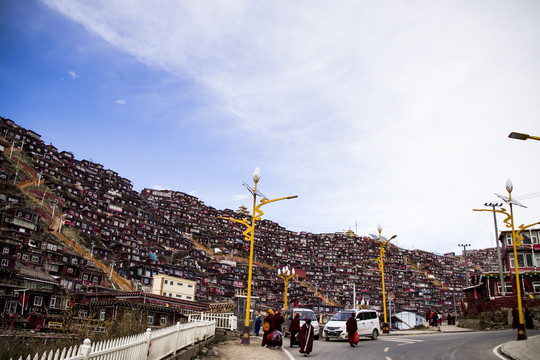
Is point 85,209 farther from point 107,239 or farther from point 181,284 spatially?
point 181,284

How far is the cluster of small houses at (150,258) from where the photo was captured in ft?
159

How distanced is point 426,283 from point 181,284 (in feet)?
410

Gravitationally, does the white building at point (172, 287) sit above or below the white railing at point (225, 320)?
above

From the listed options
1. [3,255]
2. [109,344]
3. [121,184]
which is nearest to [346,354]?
[109,344]

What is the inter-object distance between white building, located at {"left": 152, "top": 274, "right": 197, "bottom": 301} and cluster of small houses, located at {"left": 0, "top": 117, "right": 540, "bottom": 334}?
52cm

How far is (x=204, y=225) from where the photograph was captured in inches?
6132

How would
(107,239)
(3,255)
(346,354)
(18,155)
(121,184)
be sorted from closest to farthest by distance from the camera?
1. (346,354)
2. (3,255)
3. (107,239)
4. (18,155)
5. (121,184)

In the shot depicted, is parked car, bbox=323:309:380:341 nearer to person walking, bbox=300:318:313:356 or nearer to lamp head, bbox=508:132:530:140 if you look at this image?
person walking, bbox=300:318:313:356

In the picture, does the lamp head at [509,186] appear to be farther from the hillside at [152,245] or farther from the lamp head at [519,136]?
the hillside at [152,245]

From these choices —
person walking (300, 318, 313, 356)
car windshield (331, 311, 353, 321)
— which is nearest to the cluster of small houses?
person walking (300, 318, 313, 356)

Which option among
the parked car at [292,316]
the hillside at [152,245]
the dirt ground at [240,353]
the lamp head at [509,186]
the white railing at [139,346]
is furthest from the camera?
the hillside at [152,245]

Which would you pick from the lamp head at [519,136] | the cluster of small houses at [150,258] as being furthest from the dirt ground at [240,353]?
the lamp head at [519,136]

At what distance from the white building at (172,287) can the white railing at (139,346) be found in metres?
56.3

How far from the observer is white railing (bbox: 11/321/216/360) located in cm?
538
